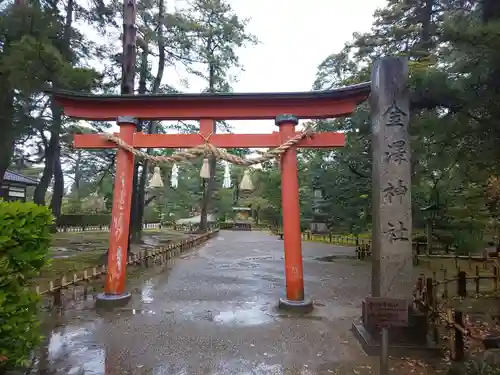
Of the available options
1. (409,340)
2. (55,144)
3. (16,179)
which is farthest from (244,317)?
(16,179)

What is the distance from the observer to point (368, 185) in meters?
17.9

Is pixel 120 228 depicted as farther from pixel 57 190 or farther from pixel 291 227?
pixel 57 190

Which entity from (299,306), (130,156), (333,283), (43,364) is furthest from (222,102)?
(333,283)

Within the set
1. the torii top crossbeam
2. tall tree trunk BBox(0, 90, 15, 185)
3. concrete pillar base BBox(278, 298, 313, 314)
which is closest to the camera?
concrete pillar base BBox(278, 298, 313, 314)

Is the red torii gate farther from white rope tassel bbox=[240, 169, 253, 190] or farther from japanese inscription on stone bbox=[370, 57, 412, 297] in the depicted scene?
japanese inscription on stone bbox=[370, 57, 412, 297]

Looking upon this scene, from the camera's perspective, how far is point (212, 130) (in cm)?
824

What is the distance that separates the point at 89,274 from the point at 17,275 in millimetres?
5288

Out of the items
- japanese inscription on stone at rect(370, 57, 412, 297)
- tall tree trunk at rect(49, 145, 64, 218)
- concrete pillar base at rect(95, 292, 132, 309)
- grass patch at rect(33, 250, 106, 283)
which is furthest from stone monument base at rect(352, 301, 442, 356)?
tall tree trunk at rect(49, 145, 64, 218)

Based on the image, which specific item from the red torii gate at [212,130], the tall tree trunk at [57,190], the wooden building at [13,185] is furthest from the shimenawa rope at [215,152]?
the wooden building at [13,185]

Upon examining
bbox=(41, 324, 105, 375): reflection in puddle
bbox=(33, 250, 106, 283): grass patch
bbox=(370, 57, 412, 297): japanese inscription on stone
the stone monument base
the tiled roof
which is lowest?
bbox=(41, 324, 105, 375): reflection in puddle

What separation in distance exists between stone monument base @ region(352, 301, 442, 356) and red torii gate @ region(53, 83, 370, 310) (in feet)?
7.23

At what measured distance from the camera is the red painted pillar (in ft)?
25.0

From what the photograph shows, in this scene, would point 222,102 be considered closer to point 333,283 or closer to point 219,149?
point 219,149

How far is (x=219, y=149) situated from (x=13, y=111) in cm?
843
